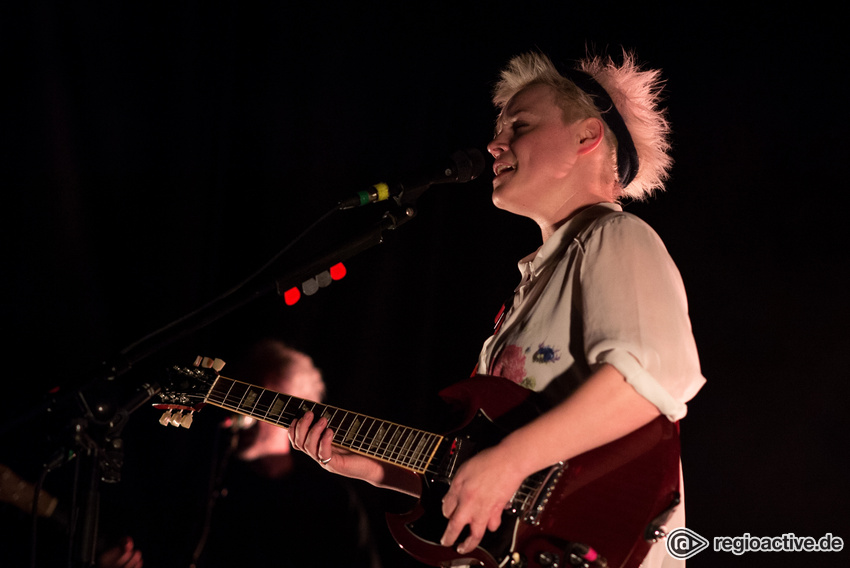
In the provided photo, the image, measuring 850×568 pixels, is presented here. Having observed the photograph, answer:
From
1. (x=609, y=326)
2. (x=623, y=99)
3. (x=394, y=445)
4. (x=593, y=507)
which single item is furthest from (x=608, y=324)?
(x=623, y=99)

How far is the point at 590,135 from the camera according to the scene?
2229mm

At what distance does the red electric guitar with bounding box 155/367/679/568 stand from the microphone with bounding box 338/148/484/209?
25.1 inches

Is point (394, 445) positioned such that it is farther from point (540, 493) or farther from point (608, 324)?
point (608, 324)

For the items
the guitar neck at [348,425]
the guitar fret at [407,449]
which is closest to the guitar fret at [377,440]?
the guitar neck at [348,425]

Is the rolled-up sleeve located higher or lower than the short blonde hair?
lower

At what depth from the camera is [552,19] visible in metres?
3.84

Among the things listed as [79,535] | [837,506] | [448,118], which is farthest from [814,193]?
[79,535]

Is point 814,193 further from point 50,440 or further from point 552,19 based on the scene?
point 50,440

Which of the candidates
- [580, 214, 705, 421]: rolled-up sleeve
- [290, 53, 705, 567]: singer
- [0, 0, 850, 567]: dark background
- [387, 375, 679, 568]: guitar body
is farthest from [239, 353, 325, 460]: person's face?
[580, 214, 705, 421]: rolled-up sleeve

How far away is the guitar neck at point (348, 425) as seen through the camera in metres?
1.83

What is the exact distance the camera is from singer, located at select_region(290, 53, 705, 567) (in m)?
1.42

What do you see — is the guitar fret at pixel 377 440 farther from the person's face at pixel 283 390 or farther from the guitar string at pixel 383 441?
the person's face at pixel 283 390

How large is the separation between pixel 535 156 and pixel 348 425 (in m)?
1.13

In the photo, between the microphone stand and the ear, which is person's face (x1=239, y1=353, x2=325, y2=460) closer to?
the microphone stand
